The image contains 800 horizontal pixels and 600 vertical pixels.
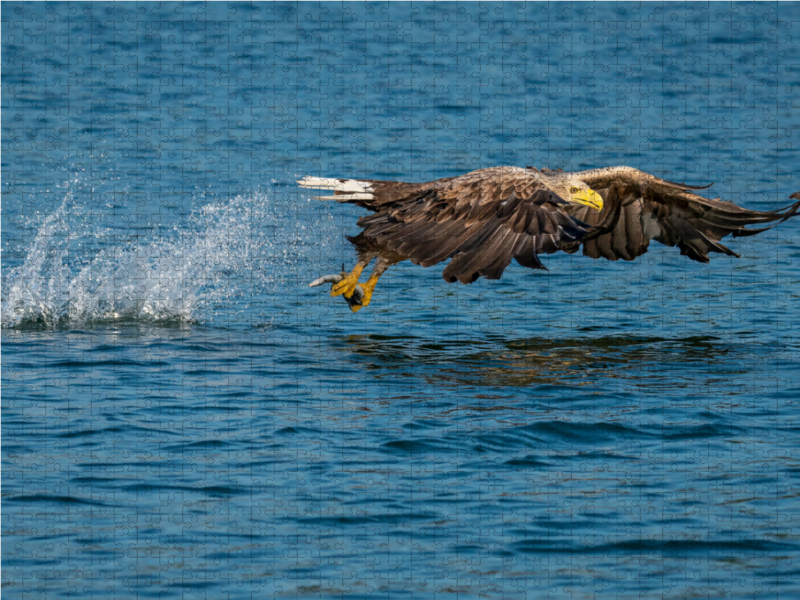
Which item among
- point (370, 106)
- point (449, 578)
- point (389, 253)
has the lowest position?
point (449, 578)

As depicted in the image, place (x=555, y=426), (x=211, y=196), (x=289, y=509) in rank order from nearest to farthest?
(x=289, y=509) → (x=555, y=426) → (x=211, y=196)

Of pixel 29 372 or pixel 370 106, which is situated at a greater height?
pixel 370 106

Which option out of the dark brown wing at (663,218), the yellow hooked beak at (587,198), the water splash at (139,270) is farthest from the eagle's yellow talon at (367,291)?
the yellow hooked beak at (587,198)

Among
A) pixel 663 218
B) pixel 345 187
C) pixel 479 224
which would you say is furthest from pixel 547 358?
pixel 345 187

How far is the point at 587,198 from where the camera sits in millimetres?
11078

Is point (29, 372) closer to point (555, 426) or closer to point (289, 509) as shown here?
point (289, 509)

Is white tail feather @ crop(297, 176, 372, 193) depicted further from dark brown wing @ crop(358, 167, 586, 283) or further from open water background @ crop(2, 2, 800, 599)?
open water background @ crop(2, 2, 800, 599)

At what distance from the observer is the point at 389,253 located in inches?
454

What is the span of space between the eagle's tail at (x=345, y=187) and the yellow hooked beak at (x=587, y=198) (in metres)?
1.78

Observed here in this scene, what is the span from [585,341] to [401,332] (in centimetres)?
168

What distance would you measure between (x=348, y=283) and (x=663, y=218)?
3068 millimetres

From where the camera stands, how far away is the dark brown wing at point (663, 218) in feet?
39.4

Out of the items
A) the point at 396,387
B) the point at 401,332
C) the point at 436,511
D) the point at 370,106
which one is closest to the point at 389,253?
the point at 401,332

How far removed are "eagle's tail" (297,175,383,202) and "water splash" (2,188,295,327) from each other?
163cm
